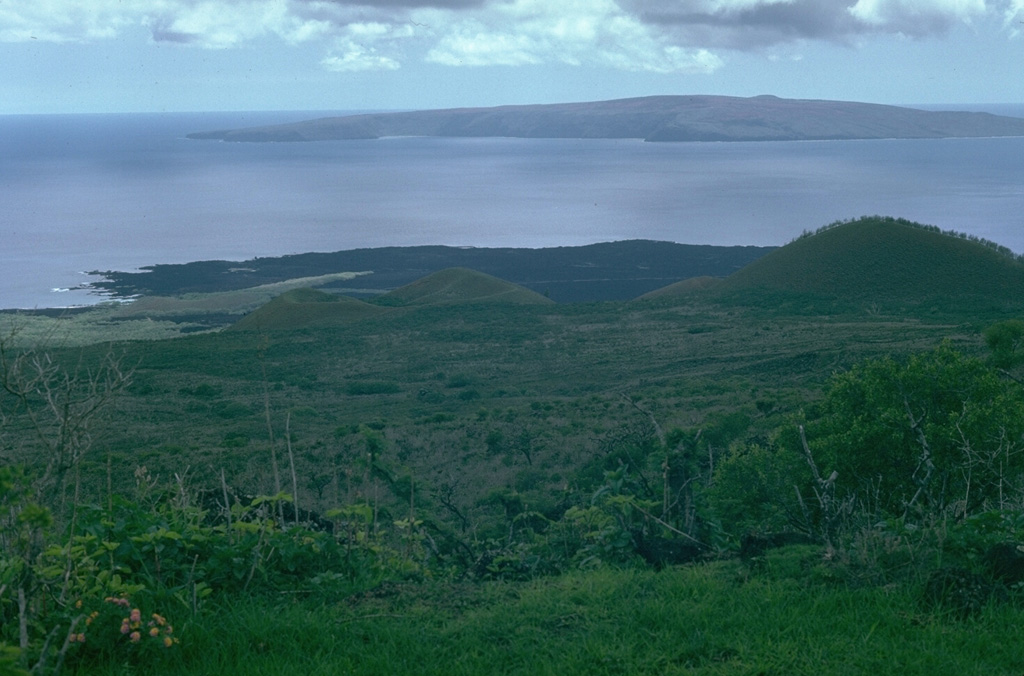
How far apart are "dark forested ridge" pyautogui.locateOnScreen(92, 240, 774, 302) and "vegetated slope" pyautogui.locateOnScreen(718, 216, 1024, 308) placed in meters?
13.9

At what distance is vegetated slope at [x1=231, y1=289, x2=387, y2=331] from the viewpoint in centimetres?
5038

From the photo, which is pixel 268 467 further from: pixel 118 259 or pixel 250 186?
pixel 250 186

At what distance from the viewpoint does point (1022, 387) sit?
10.5m

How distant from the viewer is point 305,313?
52.1 metres

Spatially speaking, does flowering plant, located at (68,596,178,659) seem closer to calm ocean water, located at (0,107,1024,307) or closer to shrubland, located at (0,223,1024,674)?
shrubland, located at (0,223,1024,674)

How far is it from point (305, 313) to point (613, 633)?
49368 millimetres

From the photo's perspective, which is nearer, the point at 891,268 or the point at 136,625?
the point at 136,625

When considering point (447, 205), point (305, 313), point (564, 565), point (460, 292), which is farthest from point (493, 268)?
point (564, 565)

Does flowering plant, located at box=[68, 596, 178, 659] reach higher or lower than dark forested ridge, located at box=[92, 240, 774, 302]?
lower

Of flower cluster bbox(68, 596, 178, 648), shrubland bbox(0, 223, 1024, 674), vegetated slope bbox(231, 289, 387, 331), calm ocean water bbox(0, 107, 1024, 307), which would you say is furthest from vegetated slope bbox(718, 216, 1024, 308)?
flower cluster bbox(68, 596, 178, 648)

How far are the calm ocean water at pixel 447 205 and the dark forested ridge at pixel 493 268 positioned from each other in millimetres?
5003

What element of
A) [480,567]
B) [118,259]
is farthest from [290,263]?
[480,567]

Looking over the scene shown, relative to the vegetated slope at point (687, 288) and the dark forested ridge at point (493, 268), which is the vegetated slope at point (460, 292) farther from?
the vegetated slope at point (687, 288)

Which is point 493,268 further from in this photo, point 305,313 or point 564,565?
point 564,565
